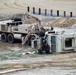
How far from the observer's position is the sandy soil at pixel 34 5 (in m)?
68.4

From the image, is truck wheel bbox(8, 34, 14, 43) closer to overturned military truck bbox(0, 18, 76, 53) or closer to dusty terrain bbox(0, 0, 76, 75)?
overturned military truck bbox(0, 18, 76, 53)

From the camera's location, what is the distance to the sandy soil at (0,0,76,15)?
6838 centimetres

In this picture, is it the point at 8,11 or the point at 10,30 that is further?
the point at 8,11

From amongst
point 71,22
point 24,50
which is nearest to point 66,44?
point 24,50

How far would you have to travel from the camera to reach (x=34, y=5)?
7431 centimetres

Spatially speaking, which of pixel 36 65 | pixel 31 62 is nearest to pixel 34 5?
pixel 31 62

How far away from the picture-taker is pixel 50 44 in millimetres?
38594

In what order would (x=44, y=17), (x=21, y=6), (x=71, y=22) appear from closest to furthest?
(x=71, y=22), (x=44, y=17), (x=21, y=6)

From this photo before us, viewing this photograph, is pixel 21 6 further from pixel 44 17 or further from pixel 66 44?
pixel 66 44

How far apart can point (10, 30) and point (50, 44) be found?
7867 mm

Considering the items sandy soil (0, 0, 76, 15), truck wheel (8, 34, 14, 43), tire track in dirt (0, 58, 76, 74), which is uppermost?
sandy soil (0, 0, 76, 15)

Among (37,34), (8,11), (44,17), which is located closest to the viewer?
(37,34)

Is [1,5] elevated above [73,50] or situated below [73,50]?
above

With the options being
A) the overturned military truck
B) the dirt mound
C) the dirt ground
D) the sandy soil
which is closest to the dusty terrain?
the dirt ground
